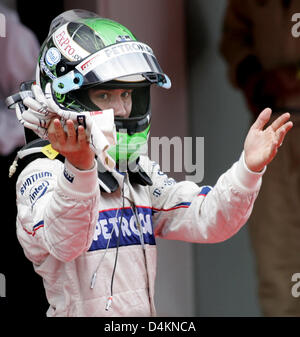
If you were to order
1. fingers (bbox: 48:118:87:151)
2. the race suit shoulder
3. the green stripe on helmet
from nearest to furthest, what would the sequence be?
fingers (bbox: 48:118:87:151) → the race suit shoulder → the green stripe on helmet

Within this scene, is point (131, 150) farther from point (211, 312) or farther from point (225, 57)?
point (211, 312)

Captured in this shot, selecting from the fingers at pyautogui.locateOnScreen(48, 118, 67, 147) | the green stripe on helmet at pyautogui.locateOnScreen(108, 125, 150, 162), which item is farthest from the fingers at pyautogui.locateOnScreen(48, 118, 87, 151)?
the green stripe on helmet at pyautogui.locateOnScreen(108, 125, 150, 162)

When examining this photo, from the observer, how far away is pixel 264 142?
1531 millimetres

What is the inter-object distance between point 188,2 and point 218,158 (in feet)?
1.53

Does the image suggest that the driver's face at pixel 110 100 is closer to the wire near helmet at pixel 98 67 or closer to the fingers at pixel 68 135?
the wire near helmet at pixel 98 67

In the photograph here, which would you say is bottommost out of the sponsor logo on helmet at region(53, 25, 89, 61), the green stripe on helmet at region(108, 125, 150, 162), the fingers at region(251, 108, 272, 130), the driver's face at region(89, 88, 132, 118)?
the green stripe on helmet at region(108, 125, 150, 162)

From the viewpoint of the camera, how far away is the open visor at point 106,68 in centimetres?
151

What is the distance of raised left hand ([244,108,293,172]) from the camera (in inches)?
59.6

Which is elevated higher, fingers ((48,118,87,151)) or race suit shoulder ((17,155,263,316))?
fingers ((48,118,87,151))

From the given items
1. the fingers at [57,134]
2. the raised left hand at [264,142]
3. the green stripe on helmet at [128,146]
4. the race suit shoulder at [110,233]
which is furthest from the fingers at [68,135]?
the raised left hand at [264,142]

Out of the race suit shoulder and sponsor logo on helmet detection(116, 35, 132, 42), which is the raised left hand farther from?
sponsor logo on helmet detection(116, 35, 132, 42)

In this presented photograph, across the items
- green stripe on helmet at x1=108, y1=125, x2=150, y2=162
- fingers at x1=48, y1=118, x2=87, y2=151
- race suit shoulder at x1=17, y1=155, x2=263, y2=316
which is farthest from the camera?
green stripe on helmet at x1=108, y1=125, x2=150, y2=162

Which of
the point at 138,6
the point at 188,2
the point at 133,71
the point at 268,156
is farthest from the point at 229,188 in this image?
the point at 188,2

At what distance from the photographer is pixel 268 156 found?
59.5 inches
